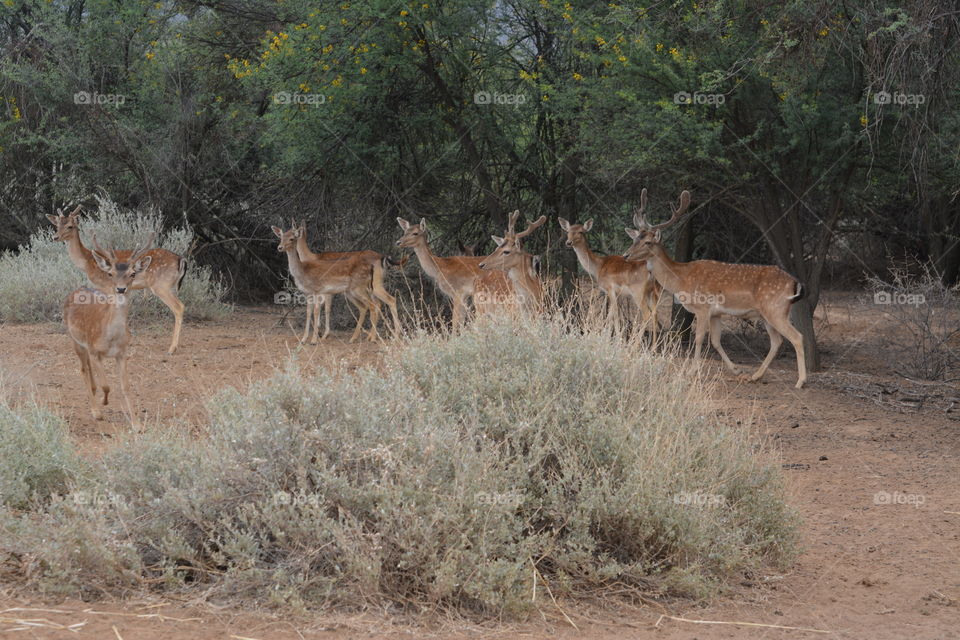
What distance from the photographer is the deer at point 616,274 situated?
14328 mm

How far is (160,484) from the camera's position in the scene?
5.62 meters

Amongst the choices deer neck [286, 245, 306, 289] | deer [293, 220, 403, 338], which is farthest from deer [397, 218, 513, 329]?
deer neck [286, 245, 306, 289]

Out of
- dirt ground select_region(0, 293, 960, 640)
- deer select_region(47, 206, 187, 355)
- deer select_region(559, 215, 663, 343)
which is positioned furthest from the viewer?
deer select_region(559, 215, 663, 343)

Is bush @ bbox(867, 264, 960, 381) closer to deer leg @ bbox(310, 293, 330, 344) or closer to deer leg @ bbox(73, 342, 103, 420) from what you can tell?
deer leg @ bbox(310, 293, 330, 344)

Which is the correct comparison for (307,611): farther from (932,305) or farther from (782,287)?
(932,305)

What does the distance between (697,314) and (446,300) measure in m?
4.74

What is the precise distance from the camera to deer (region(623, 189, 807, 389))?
42.5 feet

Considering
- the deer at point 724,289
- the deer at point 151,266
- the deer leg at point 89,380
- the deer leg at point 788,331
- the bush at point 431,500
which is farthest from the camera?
the deer at point 151,266

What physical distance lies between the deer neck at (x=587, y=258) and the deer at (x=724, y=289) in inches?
32.9

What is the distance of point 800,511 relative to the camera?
715cm

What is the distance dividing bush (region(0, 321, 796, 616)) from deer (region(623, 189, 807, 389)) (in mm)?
6524

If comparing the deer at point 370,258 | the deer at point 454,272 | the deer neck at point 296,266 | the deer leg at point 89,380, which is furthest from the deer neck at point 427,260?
the deer leg at point 89,380

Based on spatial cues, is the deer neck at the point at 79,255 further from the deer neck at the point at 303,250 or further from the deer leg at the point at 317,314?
the deer leg at the point at 317,314

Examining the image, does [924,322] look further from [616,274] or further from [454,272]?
[454,272]
